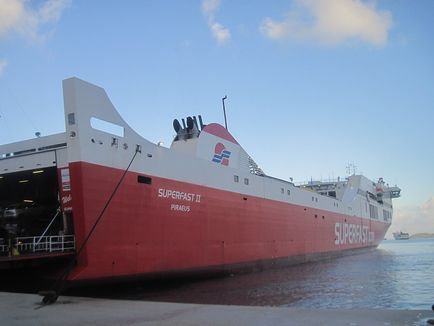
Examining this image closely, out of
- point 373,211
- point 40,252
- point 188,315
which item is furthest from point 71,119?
point 373,211

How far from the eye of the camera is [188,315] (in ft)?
25.8

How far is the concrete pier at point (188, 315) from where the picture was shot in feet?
23.2

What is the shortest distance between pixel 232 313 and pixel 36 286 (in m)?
9.08

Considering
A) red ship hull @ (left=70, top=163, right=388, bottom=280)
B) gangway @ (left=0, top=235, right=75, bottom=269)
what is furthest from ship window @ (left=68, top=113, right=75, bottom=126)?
gangway @ (left=0, top=235, right=75, bottom=269)

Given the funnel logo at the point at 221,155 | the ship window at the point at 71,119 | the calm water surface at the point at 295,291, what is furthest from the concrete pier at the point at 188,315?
the funnel logo at the point at 221,155

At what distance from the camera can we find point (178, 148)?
18.8 m

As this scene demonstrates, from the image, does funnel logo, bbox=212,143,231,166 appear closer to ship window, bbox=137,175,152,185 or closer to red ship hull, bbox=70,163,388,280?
red ship hull, bbox=70,163,388,280

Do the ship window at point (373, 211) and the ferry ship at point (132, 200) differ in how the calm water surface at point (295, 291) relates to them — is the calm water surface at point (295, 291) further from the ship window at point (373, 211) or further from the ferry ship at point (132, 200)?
the ship window at point (373, 211)

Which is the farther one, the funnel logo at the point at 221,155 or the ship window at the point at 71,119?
the funnel logo at the point at 221,155

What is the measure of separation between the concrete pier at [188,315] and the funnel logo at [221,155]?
414 inches

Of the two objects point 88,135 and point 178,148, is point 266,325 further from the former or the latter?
point 178,148

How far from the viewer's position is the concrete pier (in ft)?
23.2

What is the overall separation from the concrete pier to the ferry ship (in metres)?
3.31

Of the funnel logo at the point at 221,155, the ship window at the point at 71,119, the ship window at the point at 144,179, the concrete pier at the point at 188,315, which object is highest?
the ship window at the point at 71,119
